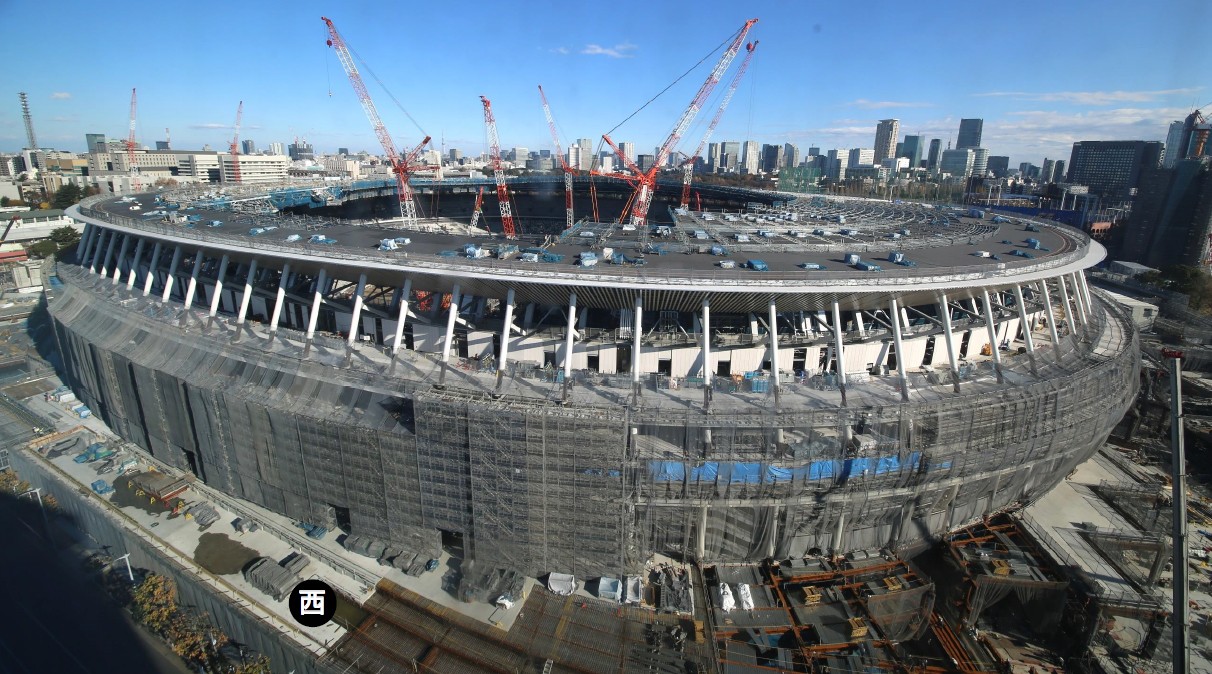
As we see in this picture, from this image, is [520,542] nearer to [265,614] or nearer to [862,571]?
[265,614]

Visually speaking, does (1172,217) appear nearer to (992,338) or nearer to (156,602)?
(992,338)

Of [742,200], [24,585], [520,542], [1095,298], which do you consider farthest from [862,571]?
[742,200]

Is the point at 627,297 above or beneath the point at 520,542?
above

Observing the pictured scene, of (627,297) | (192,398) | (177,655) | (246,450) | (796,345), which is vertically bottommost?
(177,655)

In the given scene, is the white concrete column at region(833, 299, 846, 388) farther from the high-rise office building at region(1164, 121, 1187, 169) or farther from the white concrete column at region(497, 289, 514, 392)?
the high-rise office building at region(1164, 121, 1187, 169)

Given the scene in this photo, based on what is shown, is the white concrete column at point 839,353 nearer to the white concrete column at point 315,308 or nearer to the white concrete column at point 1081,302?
the white concrete column at point 1081,302

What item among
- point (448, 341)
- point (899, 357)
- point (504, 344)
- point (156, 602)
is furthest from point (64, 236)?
point (899, 357)
